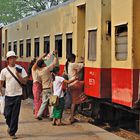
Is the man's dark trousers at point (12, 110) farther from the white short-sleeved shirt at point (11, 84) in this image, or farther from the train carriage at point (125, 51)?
the train carriage at point (125, 51)

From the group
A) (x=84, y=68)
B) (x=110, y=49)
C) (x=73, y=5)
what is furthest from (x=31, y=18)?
(x=110, y=49)

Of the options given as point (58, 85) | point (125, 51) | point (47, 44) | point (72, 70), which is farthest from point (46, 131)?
point (47, 44)

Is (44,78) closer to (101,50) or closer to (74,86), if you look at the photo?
(74,86)

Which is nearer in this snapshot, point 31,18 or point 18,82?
point 18,82

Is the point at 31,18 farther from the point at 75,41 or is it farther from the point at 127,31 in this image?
the point at 127,31

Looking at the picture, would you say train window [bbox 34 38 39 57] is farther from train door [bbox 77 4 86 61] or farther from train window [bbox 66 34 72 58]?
train door [bbox 77 4 86 61]

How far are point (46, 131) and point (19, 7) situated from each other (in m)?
55.2

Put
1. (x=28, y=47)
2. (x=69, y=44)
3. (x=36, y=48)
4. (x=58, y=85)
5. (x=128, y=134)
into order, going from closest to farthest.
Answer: (x=58, y=85)
(x=128, y=134)
(x=69, y=44)
(x=36, y=48)
(x=28, y=47)

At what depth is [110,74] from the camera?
10805mm

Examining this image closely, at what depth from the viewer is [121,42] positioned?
957cm

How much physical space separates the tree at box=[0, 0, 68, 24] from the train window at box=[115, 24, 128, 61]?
45681 millimetres

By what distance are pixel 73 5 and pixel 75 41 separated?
1034 millimetres

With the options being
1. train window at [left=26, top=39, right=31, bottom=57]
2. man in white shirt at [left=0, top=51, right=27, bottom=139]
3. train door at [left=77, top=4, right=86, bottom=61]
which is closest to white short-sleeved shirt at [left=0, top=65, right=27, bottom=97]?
man in white shirt at [left=0, top=51, right=27, bottom=139]

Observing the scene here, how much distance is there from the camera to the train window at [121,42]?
9.31m
